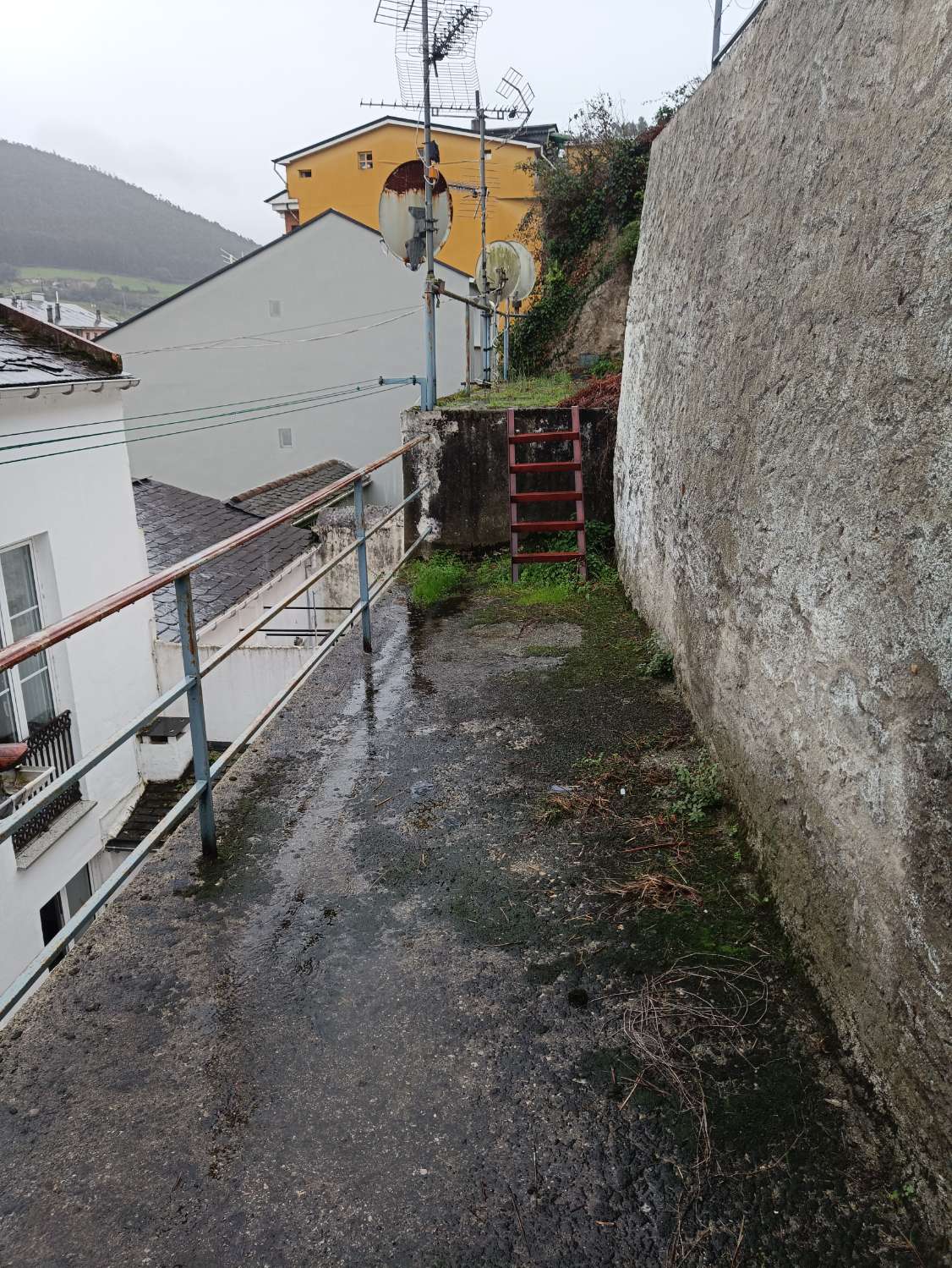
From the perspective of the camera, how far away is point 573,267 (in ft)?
47.4

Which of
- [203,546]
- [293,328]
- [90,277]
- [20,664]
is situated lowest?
[20,664]

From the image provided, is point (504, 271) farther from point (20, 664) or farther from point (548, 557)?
point (20, 664)

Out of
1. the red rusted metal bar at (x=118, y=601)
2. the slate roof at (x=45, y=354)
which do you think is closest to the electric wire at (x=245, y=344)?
the slate roof at (x=45, y=354)

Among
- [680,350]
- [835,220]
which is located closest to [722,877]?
[835,220]

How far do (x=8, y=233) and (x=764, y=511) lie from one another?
70935 mm

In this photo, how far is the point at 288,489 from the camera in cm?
1689

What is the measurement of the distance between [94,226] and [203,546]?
6756 centimetres

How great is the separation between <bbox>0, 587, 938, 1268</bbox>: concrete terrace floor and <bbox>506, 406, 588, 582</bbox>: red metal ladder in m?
3.08

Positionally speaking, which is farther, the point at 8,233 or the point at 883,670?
the point at 8,233

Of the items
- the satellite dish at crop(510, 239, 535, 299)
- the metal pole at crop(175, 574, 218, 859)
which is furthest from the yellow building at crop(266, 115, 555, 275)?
the metal pole at crop(175, 574, 218, 859)

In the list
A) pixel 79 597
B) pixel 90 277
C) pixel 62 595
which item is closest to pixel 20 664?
pixel 62 595

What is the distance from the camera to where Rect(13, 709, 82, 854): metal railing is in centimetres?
723

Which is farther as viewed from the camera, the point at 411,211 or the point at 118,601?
the point at 411,211

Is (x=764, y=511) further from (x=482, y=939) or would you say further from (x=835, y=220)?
(x=482, y=939)
